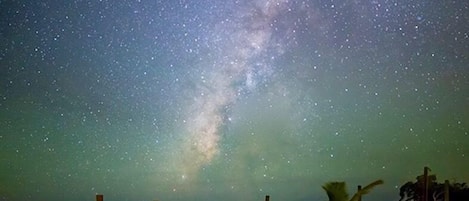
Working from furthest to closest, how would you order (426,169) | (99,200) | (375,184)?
(426,169)
(375,184)
(99,200)

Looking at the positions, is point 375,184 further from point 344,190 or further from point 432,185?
point 432,185

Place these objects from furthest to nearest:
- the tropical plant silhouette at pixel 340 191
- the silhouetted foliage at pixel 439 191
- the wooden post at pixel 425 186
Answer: the silhouetted foliage at pixel 439 191 → the wooden post at pixel 425 186 → the tropical plant silhouette at pixel 340 191

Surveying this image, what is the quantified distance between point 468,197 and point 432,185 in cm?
200

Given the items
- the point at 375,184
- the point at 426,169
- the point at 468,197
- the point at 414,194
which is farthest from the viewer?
the point at 414,194

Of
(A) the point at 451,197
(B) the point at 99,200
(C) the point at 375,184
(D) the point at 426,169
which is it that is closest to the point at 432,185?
(A) the point at 451,197

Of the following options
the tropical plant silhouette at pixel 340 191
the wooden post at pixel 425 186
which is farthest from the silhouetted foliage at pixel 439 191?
the tropical plant silhouette at pixel 340 191

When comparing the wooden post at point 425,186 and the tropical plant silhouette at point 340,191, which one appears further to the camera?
the wooden post at point 425,186

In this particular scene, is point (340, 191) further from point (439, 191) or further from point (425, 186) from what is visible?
point (439, 191)

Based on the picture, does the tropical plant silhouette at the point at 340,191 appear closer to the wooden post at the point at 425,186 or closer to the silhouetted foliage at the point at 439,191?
the wooden post at the point at 425,186

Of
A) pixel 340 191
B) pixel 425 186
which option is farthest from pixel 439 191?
pixel 340 191

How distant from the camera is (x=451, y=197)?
34.7 meters

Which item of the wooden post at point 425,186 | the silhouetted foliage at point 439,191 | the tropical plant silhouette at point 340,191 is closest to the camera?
the tropical plant silhouette at point 340,191

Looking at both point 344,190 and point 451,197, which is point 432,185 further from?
point 344,190

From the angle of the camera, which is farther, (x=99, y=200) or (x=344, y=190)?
(x=344, y=190)
